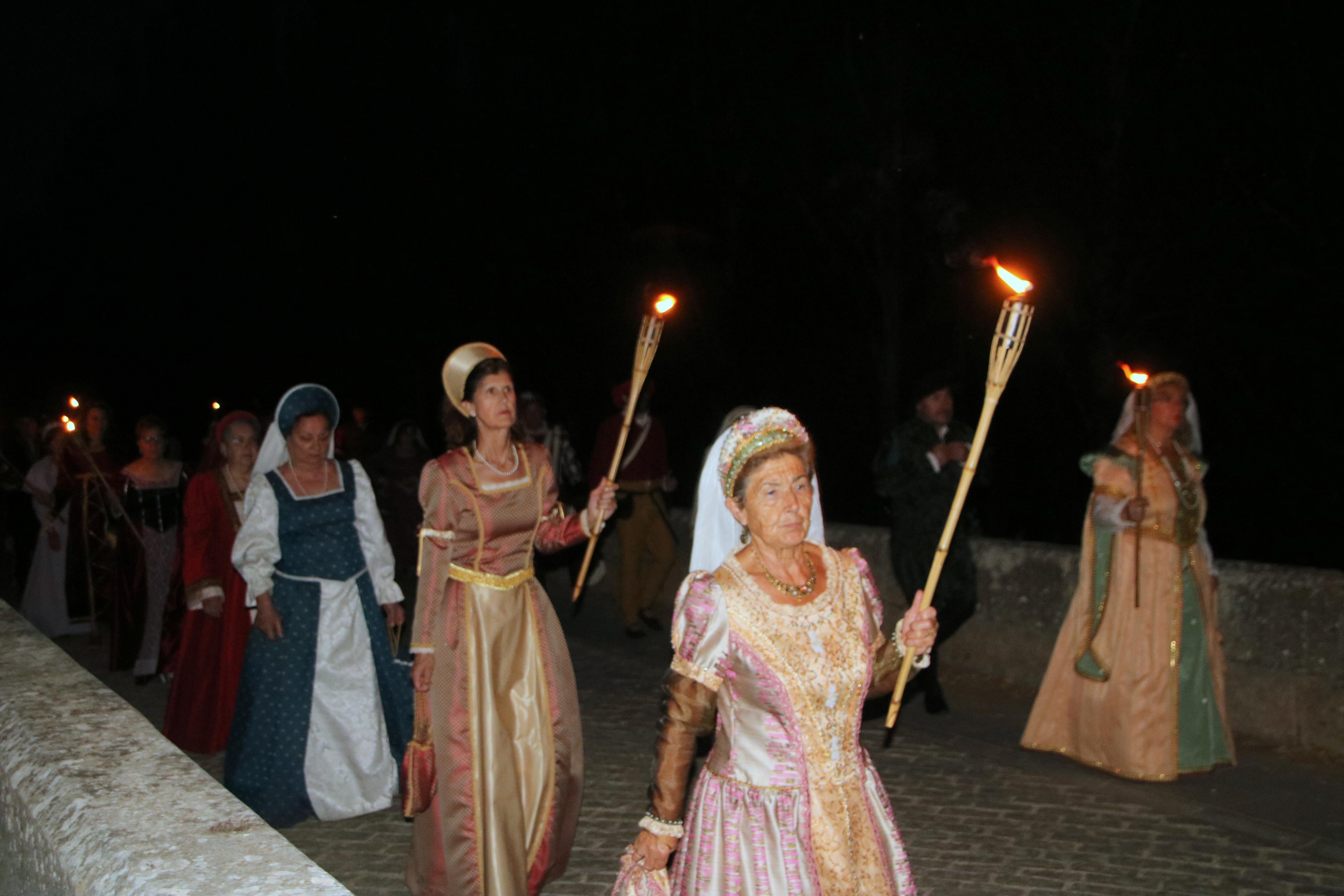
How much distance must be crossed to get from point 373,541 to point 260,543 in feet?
1.70

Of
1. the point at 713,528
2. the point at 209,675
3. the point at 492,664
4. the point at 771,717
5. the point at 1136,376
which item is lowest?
the point at 209,675

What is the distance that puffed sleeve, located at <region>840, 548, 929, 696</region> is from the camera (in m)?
Result: 3.15

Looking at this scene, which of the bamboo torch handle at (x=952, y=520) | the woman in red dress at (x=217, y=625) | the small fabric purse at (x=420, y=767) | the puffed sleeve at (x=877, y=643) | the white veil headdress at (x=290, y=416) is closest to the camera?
the bamboo torch handle at (x=952, y=520)

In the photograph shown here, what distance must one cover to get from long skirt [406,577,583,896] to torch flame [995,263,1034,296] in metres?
2.42

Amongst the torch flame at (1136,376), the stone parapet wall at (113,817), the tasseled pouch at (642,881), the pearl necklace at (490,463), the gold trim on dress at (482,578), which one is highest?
the torch flame at (1136,376)

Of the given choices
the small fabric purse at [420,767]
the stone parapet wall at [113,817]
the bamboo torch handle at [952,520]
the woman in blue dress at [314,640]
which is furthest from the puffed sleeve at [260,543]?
the bamboo torch handle at [952,520]

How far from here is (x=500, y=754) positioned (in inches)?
184

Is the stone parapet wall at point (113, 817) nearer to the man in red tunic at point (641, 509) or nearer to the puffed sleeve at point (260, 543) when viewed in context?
the puffed sleeve at point (260, 543)

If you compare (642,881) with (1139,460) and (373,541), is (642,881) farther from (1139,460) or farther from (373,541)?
(1139,460)

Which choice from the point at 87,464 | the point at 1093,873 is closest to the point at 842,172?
the point at 87,464

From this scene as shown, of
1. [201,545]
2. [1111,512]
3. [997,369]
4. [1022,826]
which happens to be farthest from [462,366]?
[1111,512]

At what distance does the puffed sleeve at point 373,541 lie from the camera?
600cm

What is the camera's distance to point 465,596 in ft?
15.5

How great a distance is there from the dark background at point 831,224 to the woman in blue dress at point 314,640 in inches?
121
